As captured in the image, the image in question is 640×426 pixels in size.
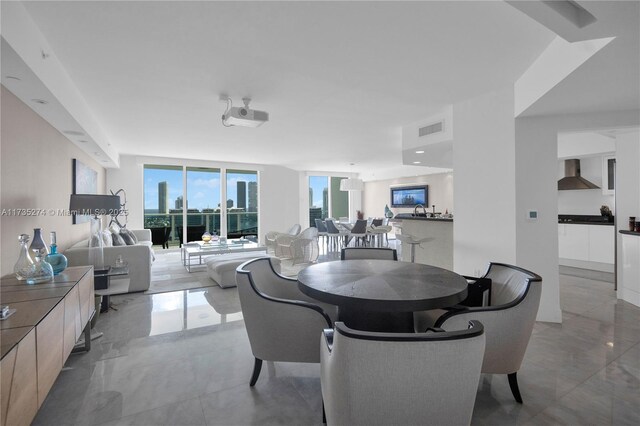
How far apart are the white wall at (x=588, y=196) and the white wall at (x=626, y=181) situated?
170cm

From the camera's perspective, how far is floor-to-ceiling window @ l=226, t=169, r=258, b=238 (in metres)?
9.27

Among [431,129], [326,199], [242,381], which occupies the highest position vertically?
[431,129]

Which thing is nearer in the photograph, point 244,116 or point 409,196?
point 244,116

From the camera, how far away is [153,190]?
8359 mm

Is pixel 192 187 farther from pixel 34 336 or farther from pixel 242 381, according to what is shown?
pixel 34 336

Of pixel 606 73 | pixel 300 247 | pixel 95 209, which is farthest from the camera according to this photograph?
pixel 300 247

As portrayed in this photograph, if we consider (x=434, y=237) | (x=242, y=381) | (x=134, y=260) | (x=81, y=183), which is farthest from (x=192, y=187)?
(x=242, y=381)

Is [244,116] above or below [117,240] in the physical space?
above

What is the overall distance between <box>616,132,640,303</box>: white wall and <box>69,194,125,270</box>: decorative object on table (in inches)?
249

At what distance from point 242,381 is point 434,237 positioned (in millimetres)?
3727

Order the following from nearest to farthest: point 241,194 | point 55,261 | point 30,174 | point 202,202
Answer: point 55,261, point 30,174, point 202,202, point 241,194

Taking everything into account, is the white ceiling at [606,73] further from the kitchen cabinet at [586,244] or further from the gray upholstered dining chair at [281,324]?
the kitchen cabinet at [586,244]

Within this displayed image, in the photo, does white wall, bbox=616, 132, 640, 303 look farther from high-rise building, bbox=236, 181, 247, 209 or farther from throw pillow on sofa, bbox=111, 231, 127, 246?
high-rise building, bbox=236, 181, 247, 209

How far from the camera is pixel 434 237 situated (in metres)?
4.89
